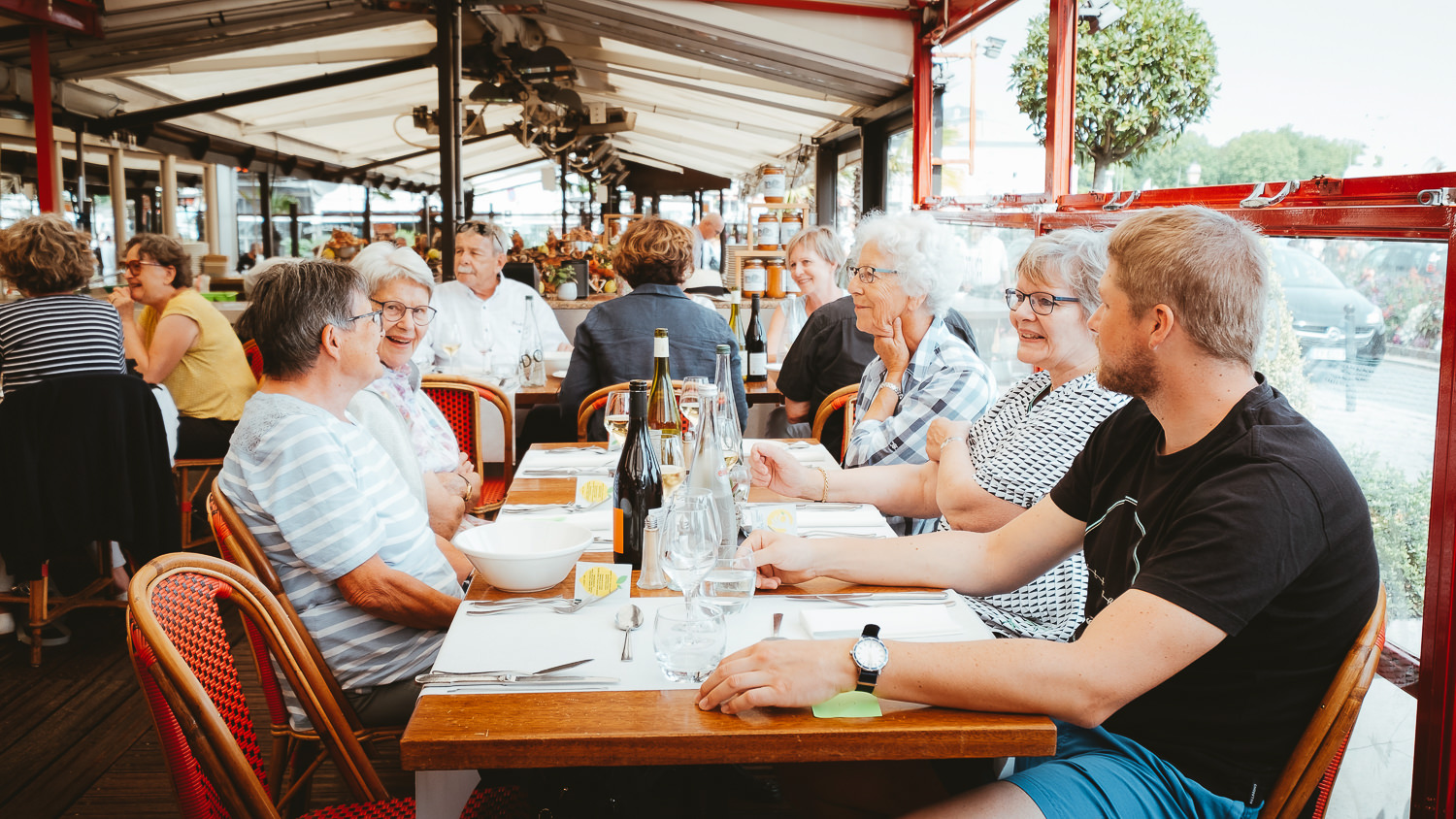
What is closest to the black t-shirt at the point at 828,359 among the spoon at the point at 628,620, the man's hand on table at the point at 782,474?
the man's hand on table at the point at 782,474

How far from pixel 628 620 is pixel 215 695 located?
22.5 inches

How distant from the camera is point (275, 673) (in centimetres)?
172

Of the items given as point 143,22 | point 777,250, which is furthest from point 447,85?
point 777,250

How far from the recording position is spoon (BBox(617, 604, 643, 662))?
1.38 m

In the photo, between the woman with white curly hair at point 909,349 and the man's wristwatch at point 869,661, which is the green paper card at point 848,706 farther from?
the woman with white curly hair at point 909,349

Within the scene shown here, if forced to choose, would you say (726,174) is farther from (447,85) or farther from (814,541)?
(814,541)

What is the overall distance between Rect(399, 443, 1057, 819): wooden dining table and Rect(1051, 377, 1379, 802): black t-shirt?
29 cm

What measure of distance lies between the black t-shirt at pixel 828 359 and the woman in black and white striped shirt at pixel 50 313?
8.16ft

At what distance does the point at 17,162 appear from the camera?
38.9 ft

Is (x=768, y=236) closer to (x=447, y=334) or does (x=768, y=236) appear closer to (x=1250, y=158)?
(x=447, y=334)

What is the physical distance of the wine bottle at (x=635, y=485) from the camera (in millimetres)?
1799

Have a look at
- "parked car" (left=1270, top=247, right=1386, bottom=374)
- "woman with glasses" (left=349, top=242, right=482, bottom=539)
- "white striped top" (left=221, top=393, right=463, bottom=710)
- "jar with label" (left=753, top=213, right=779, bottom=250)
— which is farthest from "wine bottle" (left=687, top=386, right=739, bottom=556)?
"jar with label" (left=753, top=213, right=779, bottom=250)

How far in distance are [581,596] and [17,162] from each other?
13.7 m

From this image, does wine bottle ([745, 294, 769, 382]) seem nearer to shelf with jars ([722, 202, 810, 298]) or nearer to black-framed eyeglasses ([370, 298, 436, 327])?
shelf with jars ([722, 202, 810, 298])
